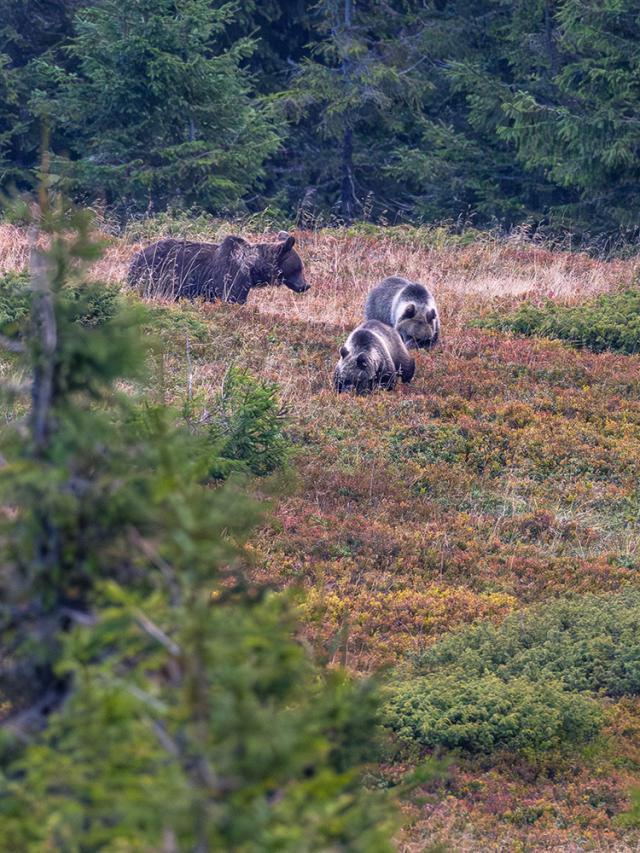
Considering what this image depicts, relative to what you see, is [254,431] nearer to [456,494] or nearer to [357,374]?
[456,494]

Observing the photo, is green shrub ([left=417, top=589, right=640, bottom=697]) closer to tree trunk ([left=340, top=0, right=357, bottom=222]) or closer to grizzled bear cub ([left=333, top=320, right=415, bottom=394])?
grizzled bear cub ([left=333, top=320, right=415, bottom=394])

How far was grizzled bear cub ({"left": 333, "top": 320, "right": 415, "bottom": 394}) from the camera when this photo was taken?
46.7 ft

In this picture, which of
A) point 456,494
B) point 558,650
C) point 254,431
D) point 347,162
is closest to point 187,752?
point 558,650

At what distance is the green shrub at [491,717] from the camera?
7.47 metres

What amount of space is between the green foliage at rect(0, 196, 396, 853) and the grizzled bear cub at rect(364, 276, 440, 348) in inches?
508

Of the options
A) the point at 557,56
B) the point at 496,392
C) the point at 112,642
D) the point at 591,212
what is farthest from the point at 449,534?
the point at 557,56

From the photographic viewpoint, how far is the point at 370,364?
46.5ft

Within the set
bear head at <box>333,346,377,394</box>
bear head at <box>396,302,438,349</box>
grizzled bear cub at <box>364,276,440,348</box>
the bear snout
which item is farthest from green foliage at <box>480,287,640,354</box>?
bear head at <box>333,346,377,394</box>

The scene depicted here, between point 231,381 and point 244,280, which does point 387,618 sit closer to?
point 231,381

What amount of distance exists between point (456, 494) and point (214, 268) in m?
7.34

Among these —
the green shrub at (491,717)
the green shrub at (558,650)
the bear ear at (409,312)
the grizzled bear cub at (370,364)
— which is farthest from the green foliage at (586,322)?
the green shrub at (491,717)

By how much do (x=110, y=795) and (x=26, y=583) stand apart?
2.07 ft

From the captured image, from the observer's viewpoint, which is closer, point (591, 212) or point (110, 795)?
point (110, 795)

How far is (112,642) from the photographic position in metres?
2.69
